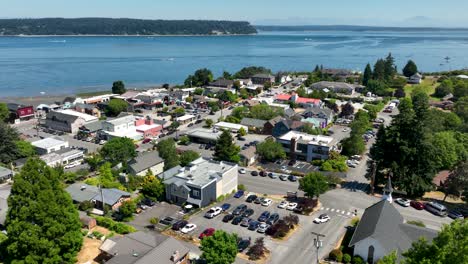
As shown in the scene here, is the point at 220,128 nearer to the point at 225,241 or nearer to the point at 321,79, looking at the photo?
the point at 225,241

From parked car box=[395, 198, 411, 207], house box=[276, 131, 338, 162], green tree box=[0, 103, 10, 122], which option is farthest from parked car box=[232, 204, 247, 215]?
green tree box=[0, 103, 10, 122]

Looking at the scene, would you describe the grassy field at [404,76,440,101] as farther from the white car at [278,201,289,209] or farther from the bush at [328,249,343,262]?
the bush at [328,249,343,262]

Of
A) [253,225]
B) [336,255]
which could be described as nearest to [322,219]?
[336,255]

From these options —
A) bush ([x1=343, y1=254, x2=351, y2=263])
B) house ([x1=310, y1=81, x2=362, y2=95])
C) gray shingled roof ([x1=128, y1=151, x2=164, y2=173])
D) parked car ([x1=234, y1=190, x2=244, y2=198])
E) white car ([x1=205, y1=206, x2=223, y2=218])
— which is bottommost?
parked car ([x1=234, y1=190, x2=244, y2=198])

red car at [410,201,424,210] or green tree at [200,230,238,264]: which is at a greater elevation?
green tree at [200,230,238,264]

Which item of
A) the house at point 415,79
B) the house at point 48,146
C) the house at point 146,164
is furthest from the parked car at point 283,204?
the house at point 415,79

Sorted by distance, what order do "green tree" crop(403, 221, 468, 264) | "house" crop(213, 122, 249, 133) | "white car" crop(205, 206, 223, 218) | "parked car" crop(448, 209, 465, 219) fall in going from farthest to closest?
"house" crop(213, 122, 249, 133) → "white car" crop(205, 206, 223, 218) → "parked car" crop(448, 209, 465, 219) → "green tree" crop(403, 221, 468, 264)

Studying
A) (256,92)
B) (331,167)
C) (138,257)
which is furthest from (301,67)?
(138,257)
